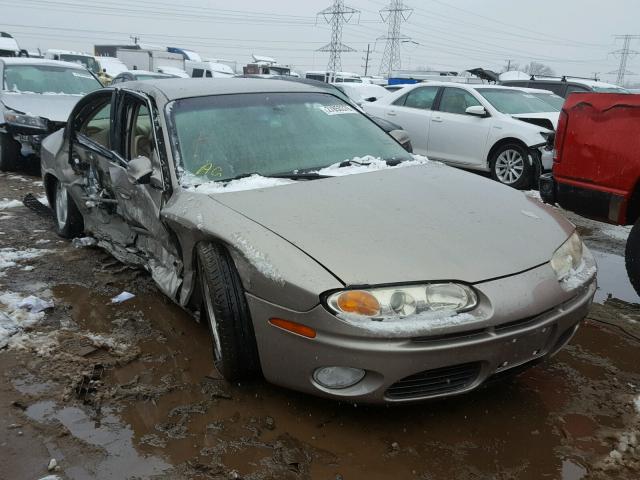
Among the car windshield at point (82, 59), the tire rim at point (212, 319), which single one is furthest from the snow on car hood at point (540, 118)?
the car windshield at point (82, 59)

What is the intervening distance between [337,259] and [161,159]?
146cm

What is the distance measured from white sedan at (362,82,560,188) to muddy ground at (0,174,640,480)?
456 centimetres

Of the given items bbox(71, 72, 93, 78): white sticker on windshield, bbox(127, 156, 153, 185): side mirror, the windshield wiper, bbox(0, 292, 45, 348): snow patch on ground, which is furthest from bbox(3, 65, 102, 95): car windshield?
the windshield wiper

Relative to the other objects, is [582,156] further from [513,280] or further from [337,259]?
[337,259]

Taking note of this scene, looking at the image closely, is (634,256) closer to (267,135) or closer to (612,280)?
(612,280)

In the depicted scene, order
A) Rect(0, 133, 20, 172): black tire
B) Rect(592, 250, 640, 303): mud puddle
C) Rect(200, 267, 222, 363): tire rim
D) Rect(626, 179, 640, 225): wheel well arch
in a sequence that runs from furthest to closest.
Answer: Rect(0, 133, 20, 172): black tire < Rect(592, 250, 640, 303): mud puddle < Rect(626, 179, 640, 225): wheel well arch < Rect(200, 267, 222, 363): tire rim

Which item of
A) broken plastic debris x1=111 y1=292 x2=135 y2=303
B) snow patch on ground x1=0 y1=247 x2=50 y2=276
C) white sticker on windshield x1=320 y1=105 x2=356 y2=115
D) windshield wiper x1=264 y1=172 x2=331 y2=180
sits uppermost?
white sticker on windshield x1=320 y1=105 x2=356 y2=115

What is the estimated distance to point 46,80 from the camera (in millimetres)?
9312

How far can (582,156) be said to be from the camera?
13.3ft

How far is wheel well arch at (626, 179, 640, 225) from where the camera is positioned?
12.5 feet

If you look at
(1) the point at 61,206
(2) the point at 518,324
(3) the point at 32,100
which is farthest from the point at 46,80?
(2) the point at 518,324

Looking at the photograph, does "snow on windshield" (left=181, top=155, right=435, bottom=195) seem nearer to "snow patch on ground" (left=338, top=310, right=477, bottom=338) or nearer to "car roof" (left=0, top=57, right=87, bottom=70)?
"snow patch on ground" (left=338, top=310, right=477, bottom=338)

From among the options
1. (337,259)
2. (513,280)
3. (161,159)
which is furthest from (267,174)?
(513,280)

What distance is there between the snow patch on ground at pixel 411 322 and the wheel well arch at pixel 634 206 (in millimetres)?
2344
